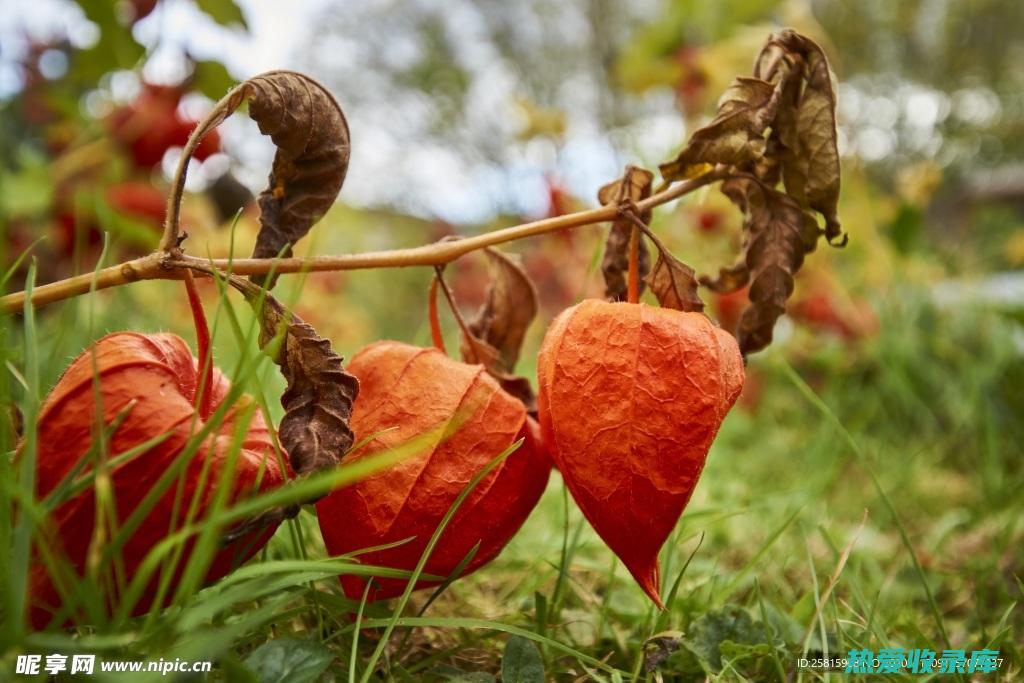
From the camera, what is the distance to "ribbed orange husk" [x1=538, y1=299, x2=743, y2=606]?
54 centimetres

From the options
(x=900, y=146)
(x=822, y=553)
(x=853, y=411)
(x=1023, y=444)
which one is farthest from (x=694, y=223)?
(x=900, y=146)

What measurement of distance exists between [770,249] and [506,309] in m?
0.24

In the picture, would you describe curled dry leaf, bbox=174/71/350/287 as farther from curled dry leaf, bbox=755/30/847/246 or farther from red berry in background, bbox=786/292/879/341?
red berry in background, bbox=786/292/879/341

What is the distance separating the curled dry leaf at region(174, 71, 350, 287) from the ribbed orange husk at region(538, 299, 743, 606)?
8.7 inches

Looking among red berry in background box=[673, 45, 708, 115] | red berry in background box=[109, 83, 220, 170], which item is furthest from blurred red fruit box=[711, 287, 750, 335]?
red berry in background box=[109, 83, 220, 170]

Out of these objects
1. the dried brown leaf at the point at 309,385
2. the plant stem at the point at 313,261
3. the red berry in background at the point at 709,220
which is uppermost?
the red berry in background at the point at 709,220

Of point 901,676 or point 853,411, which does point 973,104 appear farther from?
point 901,676

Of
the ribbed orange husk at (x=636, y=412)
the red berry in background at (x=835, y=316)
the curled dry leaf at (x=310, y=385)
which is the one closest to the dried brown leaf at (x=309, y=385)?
the curled dry leaf at (x=310, y=385)

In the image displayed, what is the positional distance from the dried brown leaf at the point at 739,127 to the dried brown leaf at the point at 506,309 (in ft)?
0.63

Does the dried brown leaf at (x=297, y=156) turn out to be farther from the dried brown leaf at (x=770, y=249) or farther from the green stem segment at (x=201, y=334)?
the dried brown leaf at (x=770, y=249)

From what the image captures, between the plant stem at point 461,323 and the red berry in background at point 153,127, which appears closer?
the plant stem at point 461,323

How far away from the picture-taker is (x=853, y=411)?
2.07 metres

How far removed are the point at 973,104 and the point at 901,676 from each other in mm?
8481

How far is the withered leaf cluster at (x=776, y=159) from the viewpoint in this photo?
63 cm
